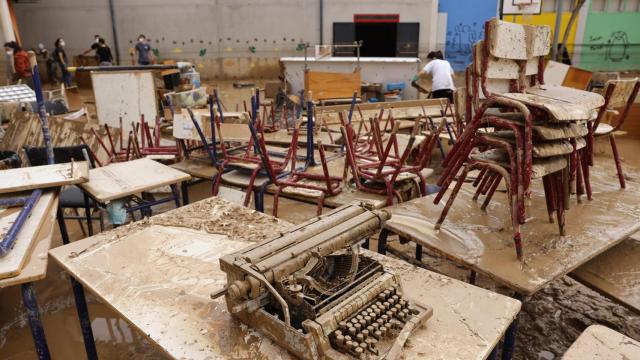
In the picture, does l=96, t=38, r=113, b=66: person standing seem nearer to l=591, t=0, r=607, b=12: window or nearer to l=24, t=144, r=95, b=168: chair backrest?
l=24, t=144, r=95, b=168: chair backrest

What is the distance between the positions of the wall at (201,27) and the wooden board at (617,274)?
13718 millimetres

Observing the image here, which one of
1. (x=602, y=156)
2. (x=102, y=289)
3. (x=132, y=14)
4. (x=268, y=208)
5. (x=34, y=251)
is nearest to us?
(x=102, y=289)

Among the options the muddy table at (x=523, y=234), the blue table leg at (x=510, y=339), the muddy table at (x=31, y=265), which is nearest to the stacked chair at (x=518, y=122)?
the muddy table at (x=523, y=234)

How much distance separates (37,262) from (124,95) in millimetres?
5761

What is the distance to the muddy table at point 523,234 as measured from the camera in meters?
2.25

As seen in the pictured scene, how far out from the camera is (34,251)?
7.23 feet

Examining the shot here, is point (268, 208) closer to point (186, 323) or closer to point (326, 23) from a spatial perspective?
point (186, 323)

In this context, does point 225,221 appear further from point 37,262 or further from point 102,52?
point 102,52

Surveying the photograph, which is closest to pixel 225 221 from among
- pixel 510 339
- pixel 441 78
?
pixel 510 339

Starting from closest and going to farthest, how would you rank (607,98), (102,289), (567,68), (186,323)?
(186,323), (102,289), (607,98), (567,68)

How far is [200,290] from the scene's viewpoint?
6.55ft

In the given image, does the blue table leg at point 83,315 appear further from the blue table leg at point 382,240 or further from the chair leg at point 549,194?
the chair leg at point 549,194

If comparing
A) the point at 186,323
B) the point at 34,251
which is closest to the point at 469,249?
the point at 186,323

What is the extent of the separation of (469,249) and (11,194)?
3009 mm
